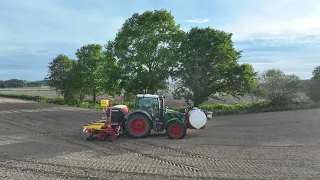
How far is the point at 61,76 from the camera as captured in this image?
140ft

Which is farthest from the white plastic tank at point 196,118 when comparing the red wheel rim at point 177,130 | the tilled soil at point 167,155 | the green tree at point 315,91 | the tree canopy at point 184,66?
the green tree at point 315,91

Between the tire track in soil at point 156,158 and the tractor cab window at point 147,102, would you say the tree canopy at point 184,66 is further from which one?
the tire track in soil at point 156,158

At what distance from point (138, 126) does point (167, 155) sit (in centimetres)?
386

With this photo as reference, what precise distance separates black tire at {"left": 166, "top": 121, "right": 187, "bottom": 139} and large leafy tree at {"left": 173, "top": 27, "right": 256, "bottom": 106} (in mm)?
14604

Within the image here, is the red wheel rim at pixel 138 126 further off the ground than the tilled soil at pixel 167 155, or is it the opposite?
the red wheel rim at pixel 138 126

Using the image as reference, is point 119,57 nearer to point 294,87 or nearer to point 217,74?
point 217,74

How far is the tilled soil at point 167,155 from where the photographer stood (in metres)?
8.70

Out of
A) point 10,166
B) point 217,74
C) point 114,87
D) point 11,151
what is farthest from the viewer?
point 114,87

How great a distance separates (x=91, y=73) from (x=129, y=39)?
38.7ft

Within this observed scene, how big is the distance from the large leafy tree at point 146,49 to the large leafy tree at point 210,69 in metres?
1.59

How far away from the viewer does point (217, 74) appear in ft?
98.7

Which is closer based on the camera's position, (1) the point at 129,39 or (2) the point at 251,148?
(2) the point at 251,148

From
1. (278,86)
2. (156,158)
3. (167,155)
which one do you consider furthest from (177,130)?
(278,86)

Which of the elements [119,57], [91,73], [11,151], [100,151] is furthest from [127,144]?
[91,73]
